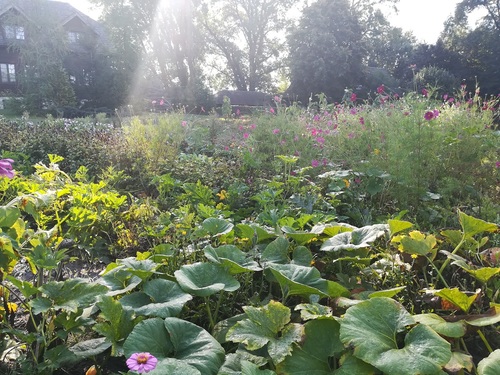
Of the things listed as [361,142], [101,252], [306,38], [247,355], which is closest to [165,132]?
[361,142]

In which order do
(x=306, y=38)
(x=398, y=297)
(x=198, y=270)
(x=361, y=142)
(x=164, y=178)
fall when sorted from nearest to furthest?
(x=198, y=270) < (x=398, y=297) < (x=164, y=178) < (x=361, y=142) < (x=306, y=38)

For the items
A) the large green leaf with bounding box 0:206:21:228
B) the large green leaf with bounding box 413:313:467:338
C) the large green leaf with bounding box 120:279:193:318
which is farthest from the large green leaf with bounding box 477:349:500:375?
the large green leaf with bounding box 0:206:21:228

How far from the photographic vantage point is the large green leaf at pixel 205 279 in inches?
48.5

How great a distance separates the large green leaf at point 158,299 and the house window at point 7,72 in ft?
91.6

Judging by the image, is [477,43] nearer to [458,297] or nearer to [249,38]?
[249,38]

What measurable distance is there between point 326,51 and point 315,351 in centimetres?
2189

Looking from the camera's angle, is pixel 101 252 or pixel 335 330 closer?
pixel 335 330

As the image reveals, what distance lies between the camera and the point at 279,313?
114cm

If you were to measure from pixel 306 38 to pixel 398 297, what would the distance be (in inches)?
881

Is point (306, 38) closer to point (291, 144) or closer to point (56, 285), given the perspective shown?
point (291, 144)

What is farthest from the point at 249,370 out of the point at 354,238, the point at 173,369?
the point at 354,238

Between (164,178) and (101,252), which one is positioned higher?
(164,178)

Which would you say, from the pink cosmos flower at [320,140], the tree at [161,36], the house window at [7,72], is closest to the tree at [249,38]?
the tree at [161,36]

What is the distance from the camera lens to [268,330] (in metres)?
1.13
